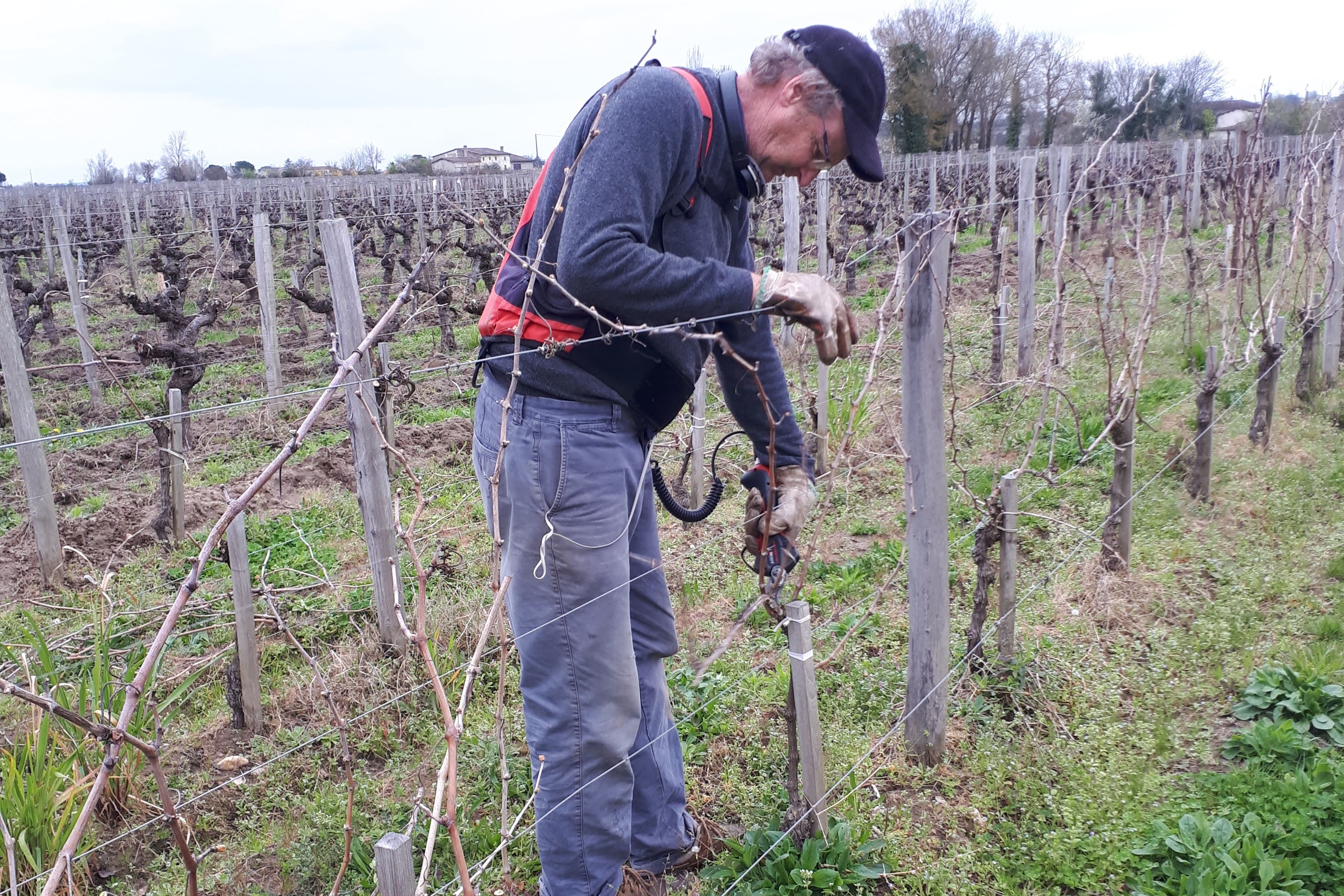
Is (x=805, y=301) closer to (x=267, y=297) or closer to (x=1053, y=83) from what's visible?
(x=267, y=297)

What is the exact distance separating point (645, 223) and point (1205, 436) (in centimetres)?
381

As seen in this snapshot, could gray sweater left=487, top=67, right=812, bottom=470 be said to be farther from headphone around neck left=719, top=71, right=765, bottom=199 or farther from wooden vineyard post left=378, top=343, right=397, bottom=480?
wooden vineyard post left=378, top=343, right=397, bottom=480

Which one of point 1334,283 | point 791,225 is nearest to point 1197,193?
point 1334,283

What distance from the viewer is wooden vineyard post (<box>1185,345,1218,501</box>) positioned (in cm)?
434

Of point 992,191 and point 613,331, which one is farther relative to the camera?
point 992,191

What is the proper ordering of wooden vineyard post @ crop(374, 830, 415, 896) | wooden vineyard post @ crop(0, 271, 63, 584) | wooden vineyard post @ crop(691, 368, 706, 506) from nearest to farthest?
wooden vineyard post @ crop(374, 830, 415, 896) → wooden vineyard post @ crop(0, 271, 63, 584) → wooden vineyard post @ crop(691, 368, 706, 506)

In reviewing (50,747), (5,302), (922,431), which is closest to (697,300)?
(922,431)

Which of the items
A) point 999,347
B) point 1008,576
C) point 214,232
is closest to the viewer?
point 1008,576

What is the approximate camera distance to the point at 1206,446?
14.6 ft

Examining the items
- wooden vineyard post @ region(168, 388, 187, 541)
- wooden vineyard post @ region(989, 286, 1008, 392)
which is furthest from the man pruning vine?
wooden vineyard post @ region(989, 286, 1008, 392)

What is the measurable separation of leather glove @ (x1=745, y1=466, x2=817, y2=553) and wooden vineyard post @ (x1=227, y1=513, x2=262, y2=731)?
1.86 meters

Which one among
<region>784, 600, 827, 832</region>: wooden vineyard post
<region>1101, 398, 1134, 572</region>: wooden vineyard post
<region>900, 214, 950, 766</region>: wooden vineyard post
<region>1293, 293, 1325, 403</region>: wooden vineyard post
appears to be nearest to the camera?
<region>784, 600, 827, 832</region>: wooden vineyard post

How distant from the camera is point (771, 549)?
2232 mm

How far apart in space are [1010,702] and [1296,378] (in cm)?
434
